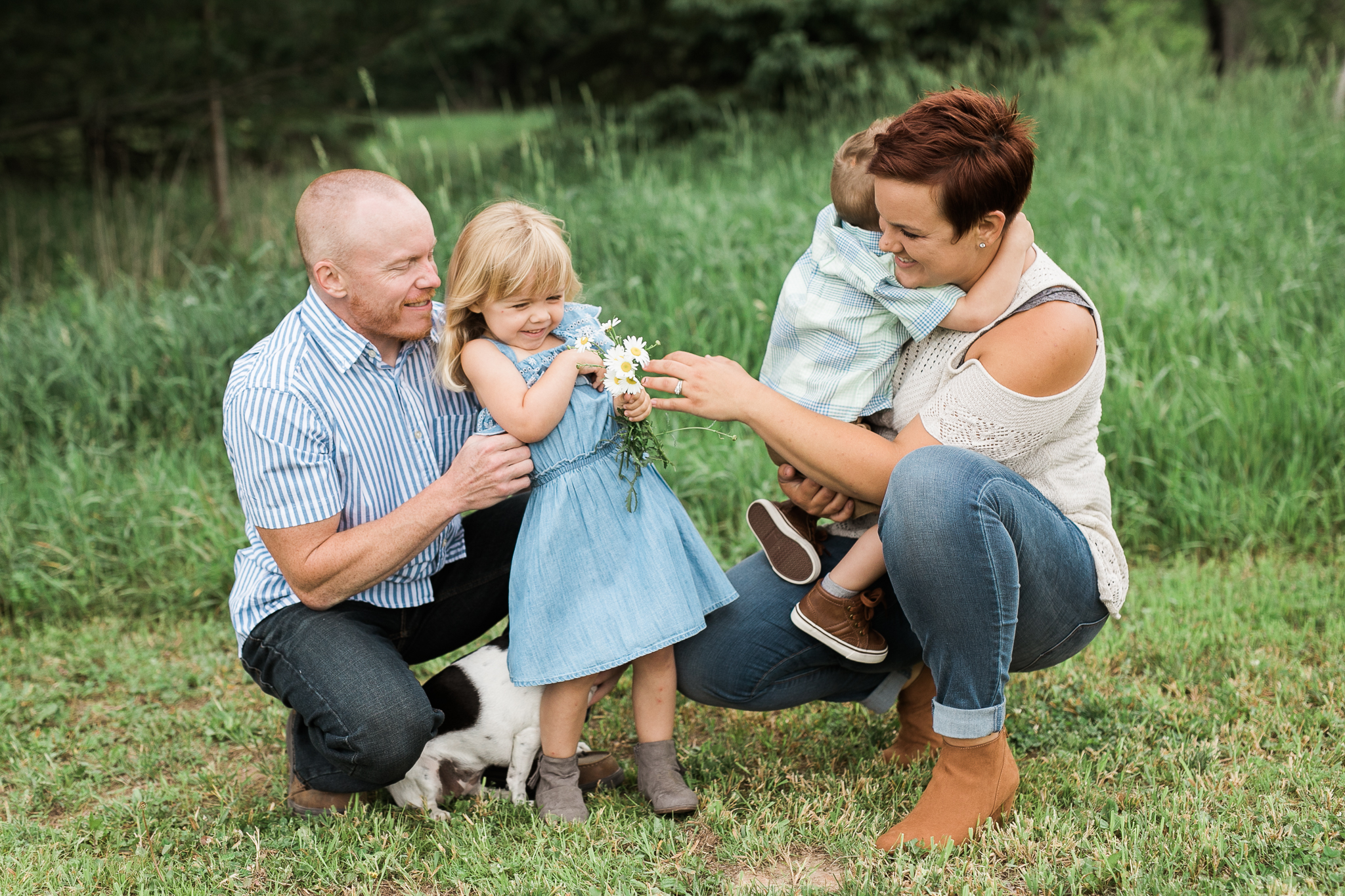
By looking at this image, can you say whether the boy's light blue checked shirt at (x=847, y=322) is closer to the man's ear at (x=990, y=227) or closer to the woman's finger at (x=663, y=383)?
the man's ear at (x=990, y=227)

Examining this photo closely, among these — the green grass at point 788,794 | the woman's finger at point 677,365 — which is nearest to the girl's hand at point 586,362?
the woman's finger at point 677,365

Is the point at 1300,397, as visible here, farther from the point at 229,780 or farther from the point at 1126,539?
the point at 229,780

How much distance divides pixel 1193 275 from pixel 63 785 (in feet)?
17.1

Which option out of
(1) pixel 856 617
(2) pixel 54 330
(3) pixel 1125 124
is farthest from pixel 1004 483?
(3) pixel 1125 124

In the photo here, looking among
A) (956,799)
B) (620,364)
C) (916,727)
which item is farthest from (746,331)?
(956,799)

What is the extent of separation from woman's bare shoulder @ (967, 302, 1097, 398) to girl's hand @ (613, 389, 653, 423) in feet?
2.49

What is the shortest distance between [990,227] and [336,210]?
1.51m

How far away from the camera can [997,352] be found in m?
2.31

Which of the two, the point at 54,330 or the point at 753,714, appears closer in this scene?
the point at 753,714

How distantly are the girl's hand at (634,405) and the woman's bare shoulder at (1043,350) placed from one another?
2.49 feet

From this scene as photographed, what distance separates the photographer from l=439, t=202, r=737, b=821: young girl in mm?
2438

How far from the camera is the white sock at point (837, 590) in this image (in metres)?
2.54

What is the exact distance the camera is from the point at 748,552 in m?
4.18

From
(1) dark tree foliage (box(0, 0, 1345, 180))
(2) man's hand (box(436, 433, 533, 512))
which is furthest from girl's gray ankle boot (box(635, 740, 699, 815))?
(1) dark tree foliage (box(0, 0, 1345, 180))
